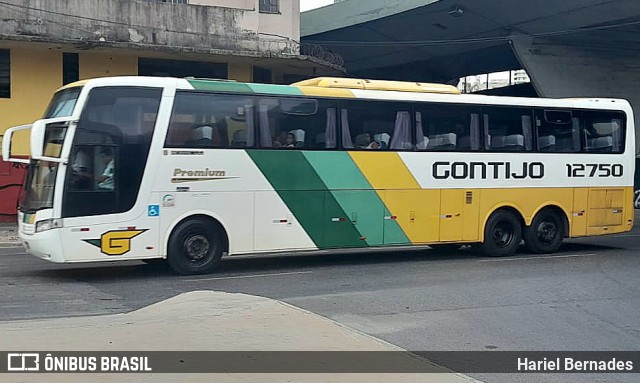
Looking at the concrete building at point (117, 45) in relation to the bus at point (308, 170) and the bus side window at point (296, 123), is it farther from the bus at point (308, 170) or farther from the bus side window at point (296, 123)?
the bus at point (308, 170)

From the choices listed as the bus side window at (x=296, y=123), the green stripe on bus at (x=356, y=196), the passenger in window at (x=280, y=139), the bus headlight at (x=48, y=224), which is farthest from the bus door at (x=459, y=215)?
the bus headlight at (x=48, y=224)

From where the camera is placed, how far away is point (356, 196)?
46.7 feet

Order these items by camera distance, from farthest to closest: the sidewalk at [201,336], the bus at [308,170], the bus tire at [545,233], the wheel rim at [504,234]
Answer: the bus tire at [545,233]
the wheel rim at [504,234]
the bus at [308,170]
the sidewalk at [201,336]

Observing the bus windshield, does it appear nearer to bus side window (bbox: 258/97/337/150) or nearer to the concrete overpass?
bus side window (bbox: 258/97/337/150)

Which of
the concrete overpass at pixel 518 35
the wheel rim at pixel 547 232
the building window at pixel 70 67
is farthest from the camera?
the concrete overpass at pixel 518 35

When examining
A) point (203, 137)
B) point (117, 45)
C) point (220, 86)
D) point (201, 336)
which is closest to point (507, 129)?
point (220, 86)

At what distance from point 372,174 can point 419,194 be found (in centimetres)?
117

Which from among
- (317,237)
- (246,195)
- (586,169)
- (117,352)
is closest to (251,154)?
(246,195)

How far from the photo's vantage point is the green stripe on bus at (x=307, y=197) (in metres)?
13.4

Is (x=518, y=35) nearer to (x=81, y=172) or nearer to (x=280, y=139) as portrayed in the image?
(x=280, y=139)

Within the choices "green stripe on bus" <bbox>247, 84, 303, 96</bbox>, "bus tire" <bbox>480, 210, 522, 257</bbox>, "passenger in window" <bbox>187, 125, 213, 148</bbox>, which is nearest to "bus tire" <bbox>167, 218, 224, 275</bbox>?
"passenger in window" <bbox>187, 125, 213, 148</bbox>

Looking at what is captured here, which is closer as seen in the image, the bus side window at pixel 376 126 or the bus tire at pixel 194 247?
the bus tire at pixel 194 247

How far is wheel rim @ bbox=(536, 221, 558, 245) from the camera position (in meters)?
16.4

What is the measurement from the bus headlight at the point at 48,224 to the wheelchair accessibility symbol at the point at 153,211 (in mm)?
1426
